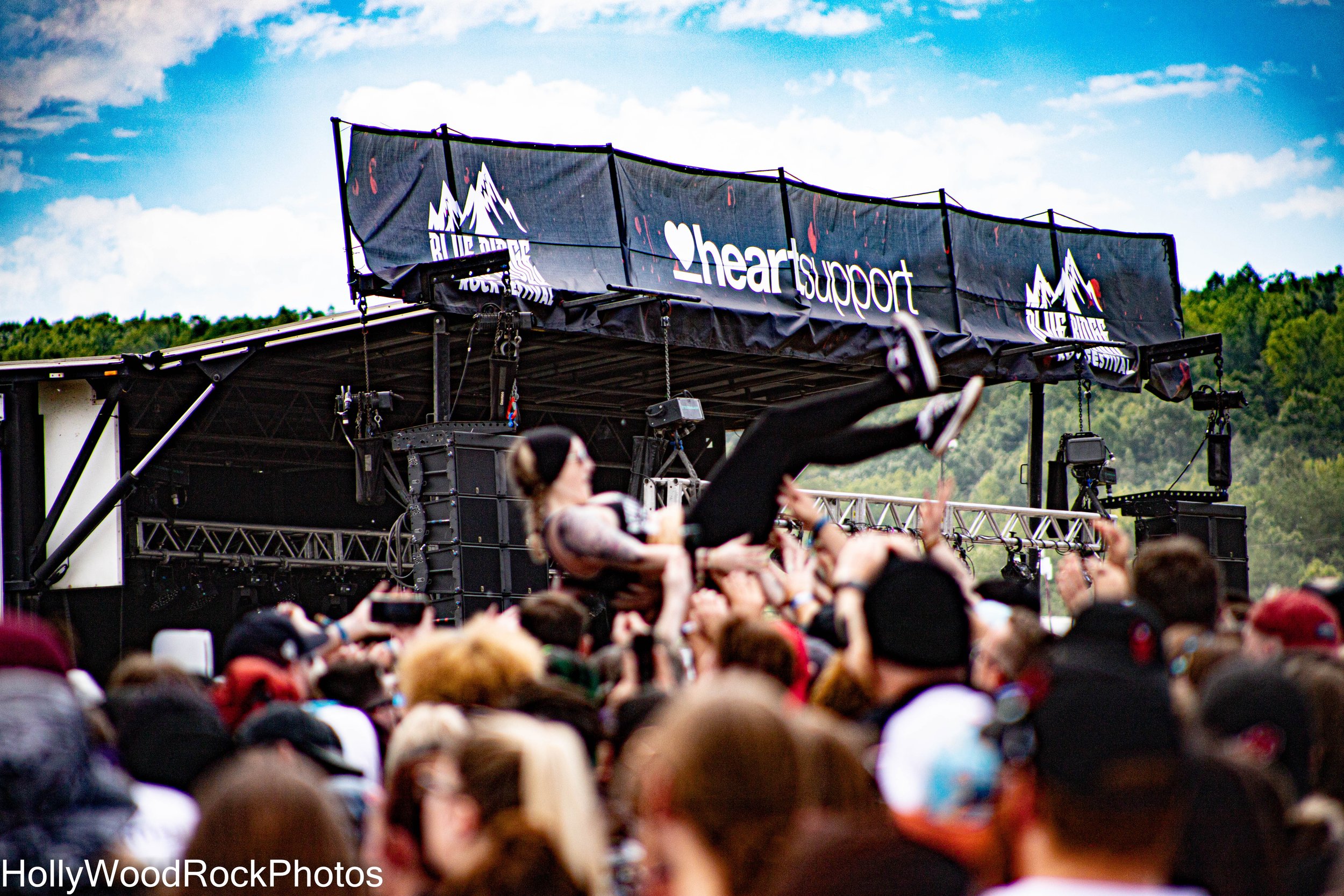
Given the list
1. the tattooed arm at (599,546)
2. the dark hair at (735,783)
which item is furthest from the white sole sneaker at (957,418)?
the dark hair at (735,783)

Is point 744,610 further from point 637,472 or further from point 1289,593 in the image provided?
point 637,472

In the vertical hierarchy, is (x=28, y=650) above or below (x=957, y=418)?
below

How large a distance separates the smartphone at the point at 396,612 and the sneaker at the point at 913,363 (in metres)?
1.86

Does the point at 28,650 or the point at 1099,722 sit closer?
the point at 1099,722

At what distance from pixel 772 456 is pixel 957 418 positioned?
718mm

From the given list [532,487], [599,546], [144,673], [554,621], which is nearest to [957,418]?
[599,546]

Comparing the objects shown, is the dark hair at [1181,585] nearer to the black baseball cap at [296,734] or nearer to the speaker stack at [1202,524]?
the black baseball cap at [296,734]

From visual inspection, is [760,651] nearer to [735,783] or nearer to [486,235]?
[735,783]

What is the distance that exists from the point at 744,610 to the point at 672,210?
8848 millimetres

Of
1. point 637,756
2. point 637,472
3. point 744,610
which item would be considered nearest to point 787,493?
point 744,610

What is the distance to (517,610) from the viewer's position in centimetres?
457

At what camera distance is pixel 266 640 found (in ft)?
13.1

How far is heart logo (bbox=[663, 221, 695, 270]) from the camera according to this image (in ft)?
42.3

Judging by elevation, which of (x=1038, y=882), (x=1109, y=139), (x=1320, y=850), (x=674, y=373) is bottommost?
(x=1320, y=850)
